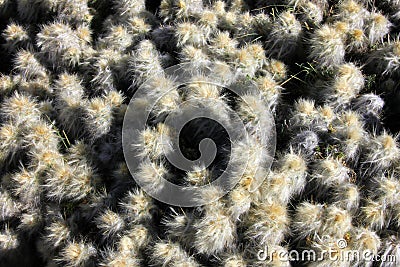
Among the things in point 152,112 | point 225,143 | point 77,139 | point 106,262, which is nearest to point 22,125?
Answer: point 77,139

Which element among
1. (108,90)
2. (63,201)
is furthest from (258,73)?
(63,201)

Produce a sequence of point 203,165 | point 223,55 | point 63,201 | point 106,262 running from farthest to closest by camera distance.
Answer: point 223,55 → point 63,201 → point 203,165 → point 106,262

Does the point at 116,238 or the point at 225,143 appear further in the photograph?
the point at 225,143

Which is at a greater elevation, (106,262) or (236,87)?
(236,87)

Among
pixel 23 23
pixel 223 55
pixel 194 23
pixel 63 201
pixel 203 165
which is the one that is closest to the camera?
pixel 203 165

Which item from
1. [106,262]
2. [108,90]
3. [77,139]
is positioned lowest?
[106,262]

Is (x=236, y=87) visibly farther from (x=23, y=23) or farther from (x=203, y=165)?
(x=23, y=23)

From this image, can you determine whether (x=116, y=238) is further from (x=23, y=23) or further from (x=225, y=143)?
(x=23, y=23)
